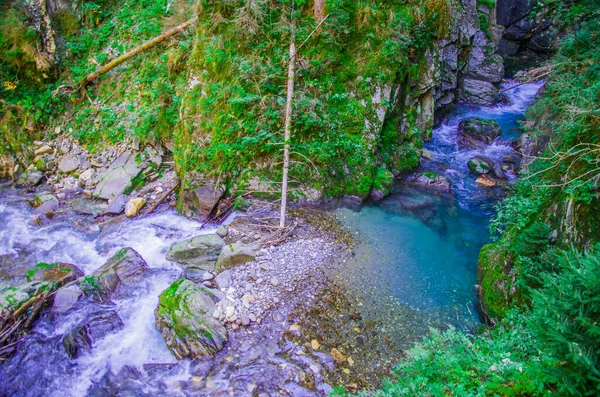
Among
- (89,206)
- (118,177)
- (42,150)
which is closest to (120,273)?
(89,206)

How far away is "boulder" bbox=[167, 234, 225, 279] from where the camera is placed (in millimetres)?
7904

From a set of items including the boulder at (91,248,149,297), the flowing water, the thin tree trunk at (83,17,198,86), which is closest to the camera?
the flowing water

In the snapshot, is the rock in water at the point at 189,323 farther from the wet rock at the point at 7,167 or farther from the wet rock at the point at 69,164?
the wet rock at the point at 7,167

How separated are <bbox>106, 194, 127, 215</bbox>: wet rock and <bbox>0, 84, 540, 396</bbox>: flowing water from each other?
64 centimetres

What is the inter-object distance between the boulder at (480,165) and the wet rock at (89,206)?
13.6m

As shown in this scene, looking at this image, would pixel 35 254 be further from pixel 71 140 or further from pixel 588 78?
pixel 588 78

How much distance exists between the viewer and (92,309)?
6.84m

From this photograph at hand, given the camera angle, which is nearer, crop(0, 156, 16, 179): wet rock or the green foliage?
the green foliage

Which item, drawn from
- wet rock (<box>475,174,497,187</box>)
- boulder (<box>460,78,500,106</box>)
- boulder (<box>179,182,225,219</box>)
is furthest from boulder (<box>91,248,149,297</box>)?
boulder (<box>460,78,500,106</box>)

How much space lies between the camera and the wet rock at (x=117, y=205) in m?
9.98

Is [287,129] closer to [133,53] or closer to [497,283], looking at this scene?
[497,283]

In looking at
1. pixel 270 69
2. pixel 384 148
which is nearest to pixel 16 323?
pixel 270 69

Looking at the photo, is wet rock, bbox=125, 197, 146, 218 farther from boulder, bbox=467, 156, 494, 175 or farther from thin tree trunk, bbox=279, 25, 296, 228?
boulder, bbox=467, 156, 494, 175

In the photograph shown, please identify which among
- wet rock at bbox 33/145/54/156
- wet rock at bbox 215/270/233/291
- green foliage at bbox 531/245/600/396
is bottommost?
wet rock at bbox 215/270/233/291
